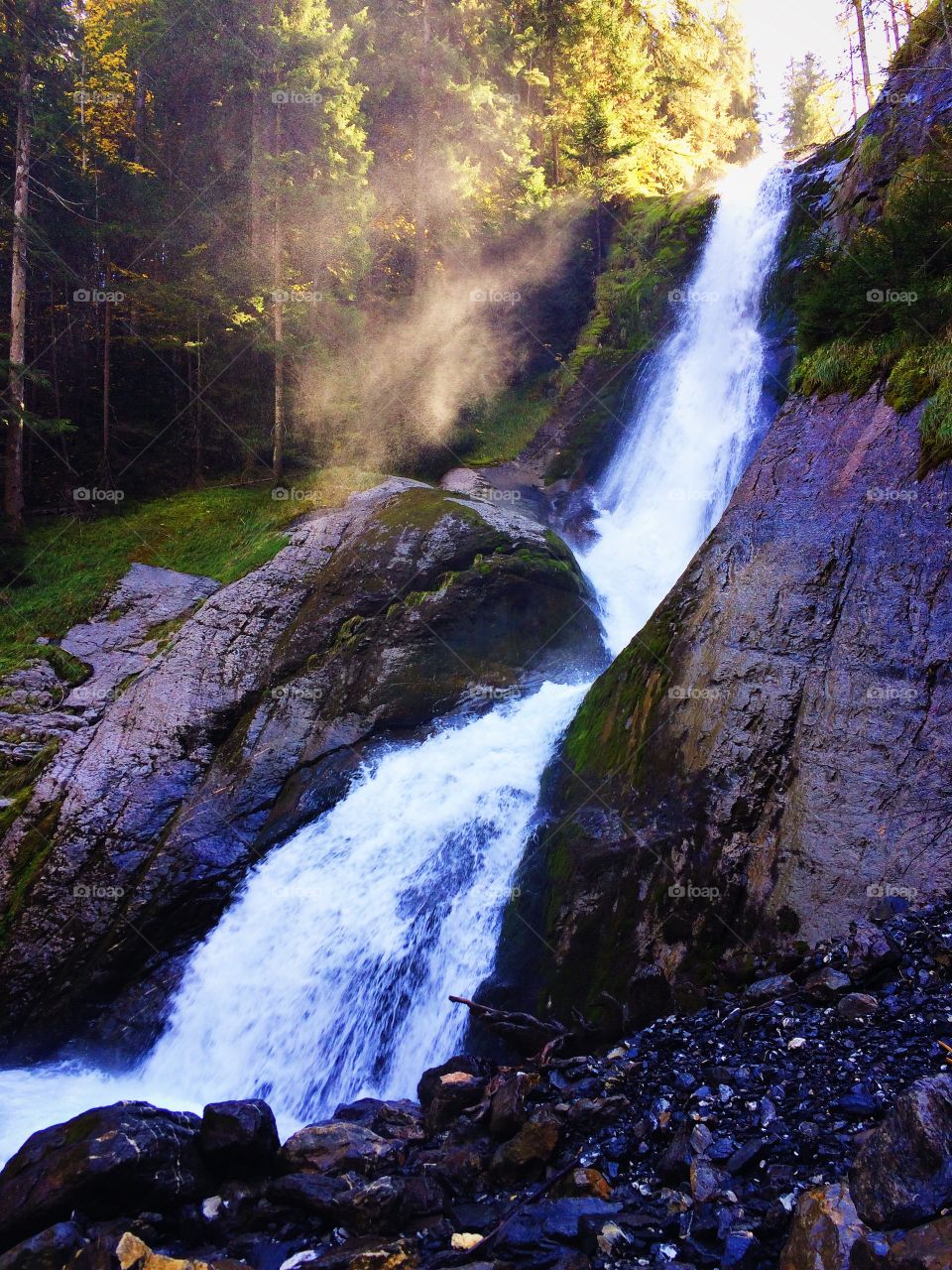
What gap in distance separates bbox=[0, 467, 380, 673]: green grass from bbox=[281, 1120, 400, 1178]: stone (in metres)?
10.4

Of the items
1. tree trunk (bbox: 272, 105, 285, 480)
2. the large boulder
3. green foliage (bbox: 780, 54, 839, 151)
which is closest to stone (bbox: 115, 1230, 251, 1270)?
the large boulder

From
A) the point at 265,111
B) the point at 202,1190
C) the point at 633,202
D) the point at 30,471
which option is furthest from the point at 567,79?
the point at 202,1190

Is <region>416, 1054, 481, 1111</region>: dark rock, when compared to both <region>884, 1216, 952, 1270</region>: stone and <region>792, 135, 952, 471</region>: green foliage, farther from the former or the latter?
<region>792, 135, 952, 471</region>: green foliage

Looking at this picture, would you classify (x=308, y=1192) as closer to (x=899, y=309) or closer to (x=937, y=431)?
(x=937, y=431)

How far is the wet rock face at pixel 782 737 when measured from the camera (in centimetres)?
599

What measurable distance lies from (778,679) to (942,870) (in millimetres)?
2125

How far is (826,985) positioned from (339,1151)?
13.0 feet

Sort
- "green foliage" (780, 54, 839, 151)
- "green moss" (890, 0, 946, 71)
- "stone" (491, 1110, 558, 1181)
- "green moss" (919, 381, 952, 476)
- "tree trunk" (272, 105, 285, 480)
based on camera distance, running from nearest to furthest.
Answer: "stone" (491, 1110, 558, 1181) → "green moss" (919, 381, 952, 476) → "green moss" (890, 0, 946, 71) → "tree trunk" (272, 105, 285, 480) → "green foliage" (780, 54, 839, 151)

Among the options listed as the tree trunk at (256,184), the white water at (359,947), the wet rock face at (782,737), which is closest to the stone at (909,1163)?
the wet rock face at (782,737)

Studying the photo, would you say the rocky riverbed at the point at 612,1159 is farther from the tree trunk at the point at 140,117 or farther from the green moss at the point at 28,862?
the tree trunk at the point at 140,117

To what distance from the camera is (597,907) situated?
7.23m

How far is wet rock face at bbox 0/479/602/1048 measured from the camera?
33.1 feet

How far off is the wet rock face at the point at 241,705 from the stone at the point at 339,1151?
173 inches

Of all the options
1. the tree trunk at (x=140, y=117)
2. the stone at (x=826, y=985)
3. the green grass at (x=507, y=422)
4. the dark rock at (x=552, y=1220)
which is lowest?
the dark rock at (x=552, y=1220)
